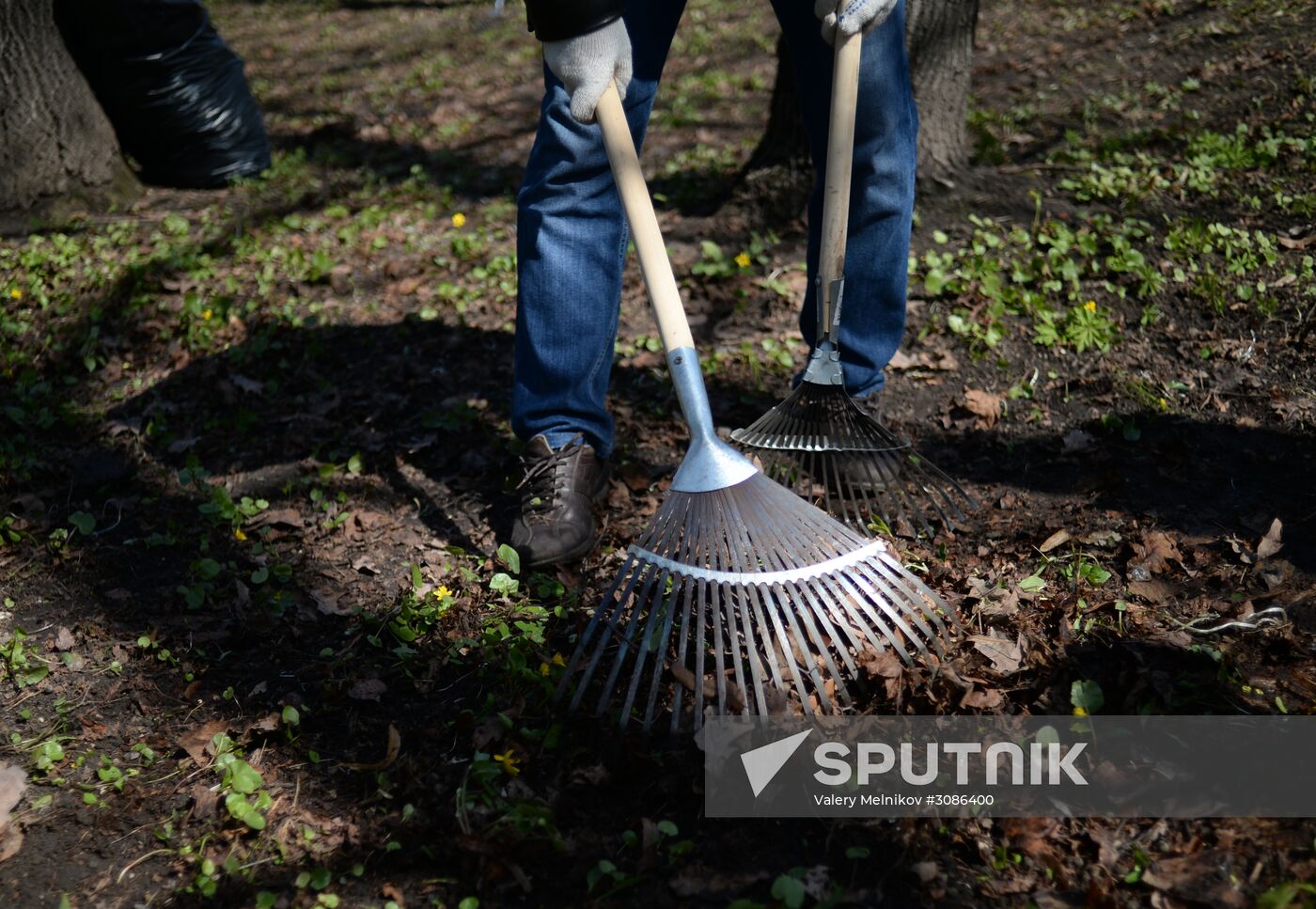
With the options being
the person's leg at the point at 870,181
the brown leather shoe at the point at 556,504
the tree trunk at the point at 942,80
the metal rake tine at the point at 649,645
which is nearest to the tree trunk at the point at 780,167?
the tree trunk at the point at 942,80

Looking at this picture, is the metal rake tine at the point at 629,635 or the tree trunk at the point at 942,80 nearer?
the metal rake tine at the point at 629,635

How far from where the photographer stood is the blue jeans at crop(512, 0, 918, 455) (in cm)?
229

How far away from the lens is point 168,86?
462cm

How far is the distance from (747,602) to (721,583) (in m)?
0.10

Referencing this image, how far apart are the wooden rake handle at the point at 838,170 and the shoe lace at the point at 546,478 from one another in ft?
2.34

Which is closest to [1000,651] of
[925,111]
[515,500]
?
[515,500]

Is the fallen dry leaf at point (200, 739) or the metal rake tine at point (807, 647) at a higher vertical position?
the metal rake tine at point (807, 647)

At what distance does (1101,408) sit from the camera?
2867 mm

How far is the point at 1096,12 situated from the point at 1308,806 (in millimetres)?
5642

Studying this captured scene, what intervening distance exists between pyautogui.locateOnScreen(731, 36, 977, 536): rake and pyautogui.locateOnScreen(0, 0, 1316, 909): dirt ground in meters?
0.12

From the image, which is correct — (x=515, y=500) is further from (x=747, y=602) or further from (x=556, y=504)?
(x=747, y=602)

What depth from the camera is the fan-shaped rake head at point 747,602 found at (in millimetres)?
1843

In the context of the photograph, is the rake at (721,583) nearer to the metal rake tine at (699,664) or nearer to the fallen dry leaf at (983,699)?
the metal rake tine at (699,664)

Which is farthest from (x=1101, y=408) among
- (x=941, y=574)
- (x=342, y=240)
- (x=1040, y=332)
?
(x=342, y=240)
